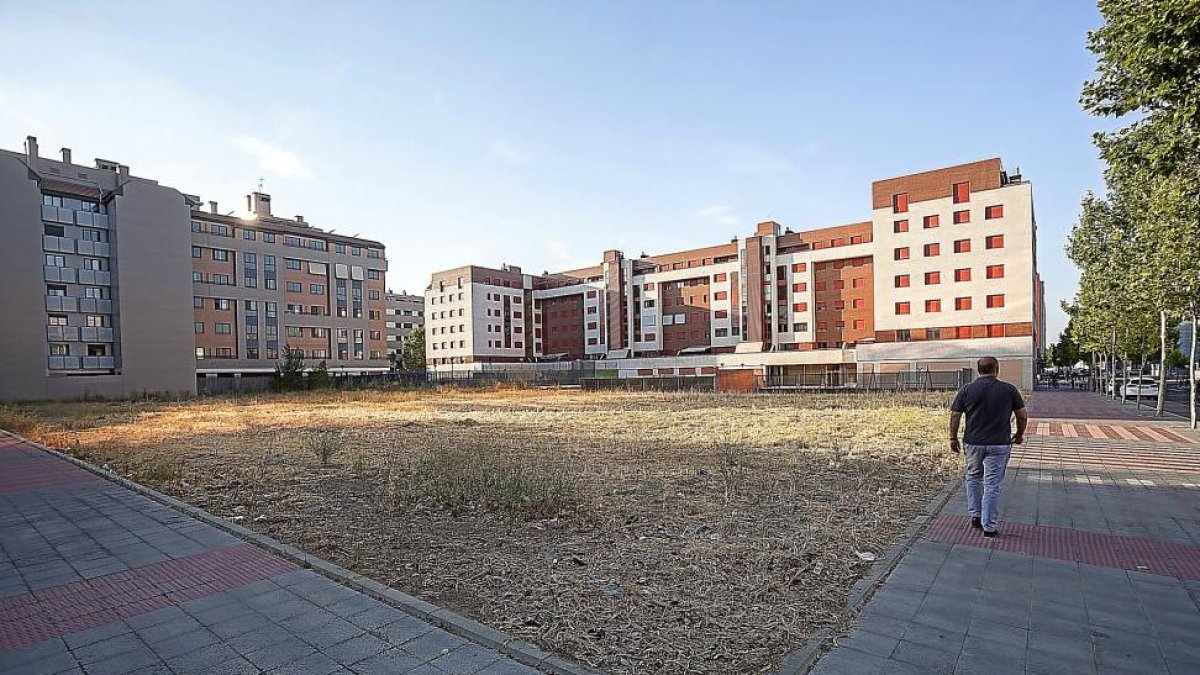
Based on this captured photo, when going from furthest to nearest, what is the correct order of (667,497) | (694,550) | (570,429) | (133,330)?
(133,330), (570,429), (667,497), (694,550)

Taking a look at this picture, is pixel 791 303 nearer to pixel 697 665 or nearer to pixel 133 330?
pixel 133 330

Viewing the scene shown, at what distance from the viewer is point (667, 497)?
836cm

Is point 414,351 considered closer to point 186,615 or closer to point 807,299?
point 807,299

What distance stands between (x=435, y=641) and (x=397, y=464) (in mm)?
7819

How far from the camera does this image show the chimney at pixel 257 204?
212 feet

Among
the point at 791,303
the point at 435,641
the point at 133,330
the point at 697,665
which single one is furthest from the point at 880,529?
the point at 791,303

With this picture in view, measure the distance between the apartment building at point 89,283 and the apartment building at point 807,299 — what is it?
41.4 meters

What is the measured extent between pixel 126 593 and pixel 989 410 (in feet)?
27.8

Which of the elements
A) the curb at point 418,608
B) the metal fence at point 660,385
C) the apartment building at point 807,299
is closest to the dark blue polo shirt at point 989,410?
the curb at point 418,608

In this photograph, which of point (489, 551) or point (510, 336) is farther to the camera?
point (510, 336)

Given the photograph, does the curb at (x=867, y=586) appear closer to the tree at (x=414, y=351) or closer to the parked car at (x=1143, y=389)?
the parked car at (x=1143, y=389)

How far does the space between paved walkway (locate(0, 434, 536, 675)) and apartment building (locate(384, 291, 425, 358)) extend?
103950 millimetres

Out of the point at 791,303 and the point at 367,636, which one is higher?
the point at 791,303

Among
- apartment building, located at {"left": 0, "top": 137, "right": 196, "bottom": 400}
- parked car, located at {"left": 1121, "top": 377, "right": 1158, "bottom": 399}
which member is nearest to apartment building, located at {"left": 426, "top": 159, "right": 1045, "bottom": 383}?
parked car, located at {"left": 1121, "top": 377, "right": 1158, "bottom": 399}
